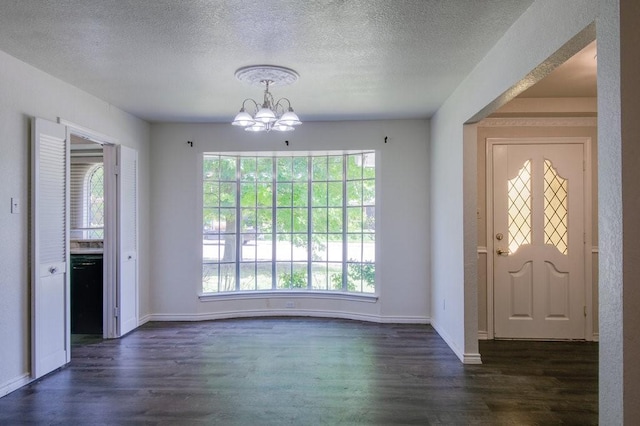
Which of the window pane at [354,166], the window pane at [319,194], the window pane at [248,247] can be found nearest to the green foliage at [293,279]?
the window pane at [248,247]

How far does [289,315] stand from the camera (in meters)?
5.31

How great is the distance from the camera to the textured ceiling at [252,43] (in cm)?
230

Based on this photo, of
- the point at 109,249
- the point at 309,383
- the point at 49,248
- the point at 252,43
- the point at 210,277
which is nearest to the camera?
the point at 252,43

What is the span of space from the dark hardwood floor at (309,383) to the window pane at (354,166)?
2012 millimetres

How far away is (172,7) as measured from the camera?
2.28 meters

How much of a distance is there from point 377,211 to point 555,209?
191 centimetres

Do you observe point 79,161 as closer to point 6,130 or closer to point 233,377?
point 6,130

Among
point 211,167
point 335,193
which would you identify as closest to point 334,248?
point 335,193

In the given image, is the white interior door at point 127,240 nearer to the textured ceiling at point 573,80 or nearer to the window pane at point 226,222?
the window pane at point 226,222

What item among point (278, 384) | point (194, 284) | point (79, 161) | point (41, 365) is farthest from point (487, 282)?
point (79, 161)

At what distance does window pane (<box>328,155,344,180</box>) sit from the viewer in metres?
5.46

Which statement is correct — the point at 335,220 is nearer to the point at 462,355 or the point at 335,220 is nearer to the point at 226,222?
the point at 226,222

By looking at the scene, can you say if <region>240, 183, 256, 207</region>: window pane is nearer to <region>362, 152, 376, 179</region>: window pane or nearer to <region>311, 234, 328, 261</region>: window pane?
<region>311, 234, 328, 261</region>: window pane

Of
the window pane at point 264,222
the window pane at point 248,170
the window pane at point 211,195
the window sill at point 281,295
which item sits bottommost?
the window sill at point 281,295
